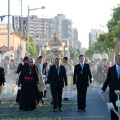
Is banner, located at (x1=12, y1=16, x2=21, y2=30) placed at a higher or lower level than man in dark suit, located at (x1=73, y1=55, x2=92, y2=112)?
higher

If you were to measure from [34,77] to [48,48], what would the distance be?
3579 cm

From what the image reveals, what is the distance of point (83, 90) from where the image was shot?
721 inches

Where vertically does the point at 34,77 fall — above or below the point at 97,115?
above

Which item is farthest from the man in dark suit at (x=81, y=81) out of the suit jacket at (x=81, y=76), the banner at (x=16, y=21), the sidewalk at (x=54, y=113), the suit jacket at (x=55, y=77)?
the banner at (x=16, y=21)

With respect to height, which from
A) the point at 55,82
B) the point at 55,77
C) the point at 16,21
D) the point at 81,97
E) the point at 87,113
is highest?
the point at 16,21

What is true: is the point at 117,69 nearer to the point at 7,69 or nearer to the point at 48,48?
the point at 7,69

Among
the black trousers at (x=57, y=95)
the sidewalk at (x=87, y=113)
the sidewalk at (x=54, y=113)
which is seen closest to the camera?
the sidewalk at (x=54, y=113)

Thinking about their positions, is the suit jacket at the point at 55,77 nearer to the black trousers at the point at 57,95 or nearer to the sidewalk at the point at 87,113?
the black trousers at the point at 57,95

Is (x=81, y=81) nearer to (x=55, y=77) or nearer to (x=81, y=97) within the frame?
(x=81, y=97)

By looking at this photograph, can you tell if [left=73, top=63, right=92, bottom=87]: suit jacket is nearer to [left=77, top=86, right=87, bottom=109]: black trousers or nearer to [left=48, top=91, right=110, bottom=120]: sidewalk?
[left=77, top=86, right=87, bottom=109]: black trousers

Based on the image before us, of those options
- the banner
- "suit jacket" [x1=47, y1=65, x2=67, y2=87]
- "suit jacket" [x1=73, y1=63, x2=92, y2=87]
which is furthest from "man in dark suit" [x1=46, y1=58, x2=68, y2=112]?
the banner

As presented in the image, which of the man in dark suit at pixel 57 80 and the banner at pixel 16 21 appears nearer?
the man in dark suit at pixel 57 80

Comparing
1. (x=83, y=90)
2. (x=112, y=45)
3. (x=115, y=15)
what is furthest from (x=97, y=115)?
(x=112, y=45)

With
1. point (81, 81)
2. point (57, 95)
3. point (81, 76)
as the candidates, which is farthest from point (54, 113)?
point (81, 76)
